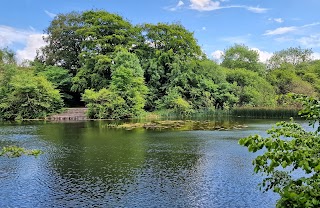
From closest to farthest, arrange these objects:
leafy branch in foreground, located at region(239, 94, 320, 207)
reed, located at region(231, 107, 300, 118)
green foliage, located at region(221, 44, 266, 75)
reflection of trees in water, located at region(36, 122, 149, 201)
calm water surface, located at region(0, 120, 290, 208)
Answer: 1. leafy branch in foreground, located at region(239, 94, 320, 207)
2. calm water surface, located at region(0, 120, 290, 208)
3. reflection of trees in water, located at region(36, 122, 149, 201)
4. reed, located at region(231, 107, 300, 118)
5. green foliage, located at region(221, 44, 266, 75)

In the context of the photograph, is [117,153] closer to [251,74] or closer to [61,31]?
[61,31]

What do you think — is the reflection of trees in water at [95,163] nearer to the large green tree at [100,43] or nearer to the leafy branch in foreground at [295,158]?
the leafy branch in foreground at [295,158]

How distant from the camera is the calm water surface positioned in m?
8.86

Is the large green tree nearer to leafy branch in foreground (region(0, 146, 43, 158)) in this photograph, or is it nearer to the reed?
the reed

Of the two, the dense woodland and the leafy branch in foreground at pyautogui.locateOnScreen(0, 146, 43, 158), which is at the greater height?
the dense woodland

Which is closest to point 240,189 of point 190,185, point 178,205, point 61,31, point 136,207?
point 190,185

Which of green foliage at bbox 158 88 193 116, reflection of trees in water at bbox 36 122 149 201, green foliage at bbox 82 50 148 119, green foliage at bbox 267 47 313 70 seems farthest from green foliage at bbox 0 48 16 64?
green foliage at bbox 267 47 313 70

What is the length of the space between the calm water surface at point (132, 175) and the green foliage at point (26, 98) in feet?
56.5

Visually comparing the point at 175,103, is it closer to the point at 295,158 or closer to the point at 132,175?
the point at 132,175

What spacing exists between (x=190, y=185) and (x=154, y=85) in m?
33.7

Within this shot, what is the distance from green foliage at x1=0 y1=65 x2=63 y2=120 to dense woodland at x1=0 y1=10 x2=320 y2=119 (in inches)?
2.7

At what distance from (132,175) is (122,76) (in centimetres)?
2662

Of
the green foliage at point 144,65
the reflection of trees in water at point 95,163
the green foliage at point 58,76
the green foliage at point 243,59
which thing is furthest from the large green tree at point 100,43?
the green foliage at point 243,59

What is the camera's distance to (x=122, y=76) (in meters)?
37.2
